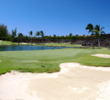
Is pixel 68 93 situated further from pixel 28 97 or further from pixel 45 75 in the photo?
pixel 45 75

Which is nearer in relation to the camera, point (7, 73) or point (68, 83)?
point (68, 83)

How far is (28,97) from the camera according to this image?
681 cm

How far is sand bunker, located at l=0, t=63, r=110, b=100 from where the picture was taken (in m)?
6.94

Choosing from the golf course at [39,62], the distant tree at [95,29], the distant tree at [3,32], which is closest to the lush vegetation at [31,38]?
the distant tree at [3,32]

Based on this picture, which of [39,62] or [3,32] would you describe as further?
[3,32]

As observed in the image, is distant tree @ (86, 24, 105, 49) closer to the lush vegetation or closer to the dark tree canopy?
the lush vegetation

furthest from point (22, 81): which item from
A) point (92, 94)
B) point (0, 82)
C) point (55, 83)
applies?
point (92, 94)

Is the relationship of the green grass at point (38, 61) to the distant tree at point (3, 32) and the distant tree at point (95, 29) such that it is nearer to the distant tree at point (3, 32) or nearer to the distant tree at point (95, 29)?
the distant tree at point (95, 29)

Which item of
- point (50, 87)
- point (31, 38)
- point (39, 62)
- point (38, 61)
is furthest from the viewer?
point (31, 38)

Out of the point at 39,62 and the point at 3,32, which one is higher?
the point at 3,32

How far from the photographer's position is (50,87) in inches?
322

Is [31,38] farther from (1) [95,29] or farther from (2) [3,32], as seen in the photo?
(1) [95,29]

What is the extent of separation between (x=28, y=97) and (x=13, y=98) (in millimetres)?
657

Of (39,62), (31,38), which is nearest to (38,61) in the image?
(39,62)
